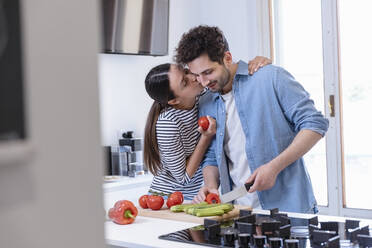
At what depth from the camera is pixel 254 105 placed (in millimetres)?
2271

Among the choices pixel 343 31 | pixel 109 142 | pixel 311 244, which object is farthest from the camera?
pixel 343 31

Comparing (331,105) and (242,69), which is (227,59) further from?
(331,105)

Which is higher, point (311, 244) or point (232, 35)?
point (232, 35)

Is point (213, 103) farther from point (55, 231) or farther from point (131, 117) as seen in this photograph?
point (55, 231)

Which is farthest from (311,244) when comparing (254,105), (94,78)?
(94,78)

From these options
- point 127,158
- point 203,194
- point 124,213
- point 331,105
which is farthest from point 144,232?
point 331,105

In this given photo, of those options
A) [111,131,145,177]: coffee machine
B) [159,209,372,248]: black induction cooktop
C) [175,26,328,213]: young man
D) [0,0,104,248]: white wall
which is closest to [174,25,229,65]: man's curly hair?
[175,26,328,213]: young man

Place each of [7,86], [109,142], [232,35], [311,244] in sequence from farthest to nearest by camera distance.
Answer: [232,35] → [109,142] → [311,244] → [7,86]

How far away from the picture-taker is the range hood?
3619 millimetres

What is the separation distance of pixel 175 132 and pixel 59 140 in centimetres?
195

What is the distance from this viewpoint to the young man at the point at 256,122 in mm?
2209

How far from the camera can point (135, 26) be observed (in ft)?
12.4

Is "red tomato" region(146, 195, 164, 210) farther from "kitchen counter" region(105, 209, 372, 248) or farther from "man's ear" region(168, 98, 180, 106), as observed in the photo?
"man's ear" region(168, 98, 180, 106)

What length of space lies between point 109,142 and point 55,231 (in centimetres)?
340
